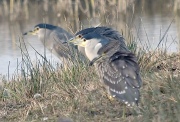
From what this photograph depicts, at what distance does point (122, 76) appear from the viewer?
18.2 feet

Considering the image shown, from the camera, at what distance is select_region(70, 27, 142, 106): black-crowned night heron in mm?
5395

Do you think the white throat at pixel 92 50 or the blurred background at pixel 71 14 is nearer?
the white throat at pixel 92 50

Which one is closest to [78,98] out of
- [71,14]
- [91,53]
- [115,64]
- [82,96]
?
[82,96]

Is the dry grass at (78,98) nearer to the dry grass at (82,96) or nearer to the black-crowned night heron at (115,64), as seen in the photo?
the dry grass at (82,96)

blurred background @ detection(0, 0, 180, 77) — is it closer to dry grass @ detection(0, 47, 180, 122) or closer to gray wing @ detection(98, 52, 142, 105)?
dry grass @ detection(0, 47, 180, 122)

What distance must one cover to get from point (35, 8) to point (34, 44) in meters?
6.87

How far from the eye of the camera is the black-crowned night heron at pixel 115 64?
5.39 metres

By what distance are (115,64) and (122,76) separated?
0.19 metres

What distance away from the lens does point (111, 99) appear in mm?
5828

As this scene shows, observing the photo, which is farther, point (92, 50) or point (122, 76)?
point (92, 50)

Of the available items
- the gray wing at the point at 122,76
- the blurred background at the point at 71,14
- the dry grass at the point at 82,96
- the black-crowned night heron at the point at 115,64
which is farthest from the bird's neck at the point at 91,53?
the blurred background at the point at 71,14

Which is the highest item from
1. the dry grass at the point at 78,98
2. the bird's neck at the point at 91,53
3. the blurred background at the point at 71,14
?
the blurred background at the point at 71,14

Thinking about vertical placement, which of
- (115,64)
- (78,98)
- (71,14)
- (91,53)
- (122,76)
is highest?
(71,14)

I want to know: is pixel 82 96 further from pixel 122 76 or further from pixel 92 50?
pixel 92 50
